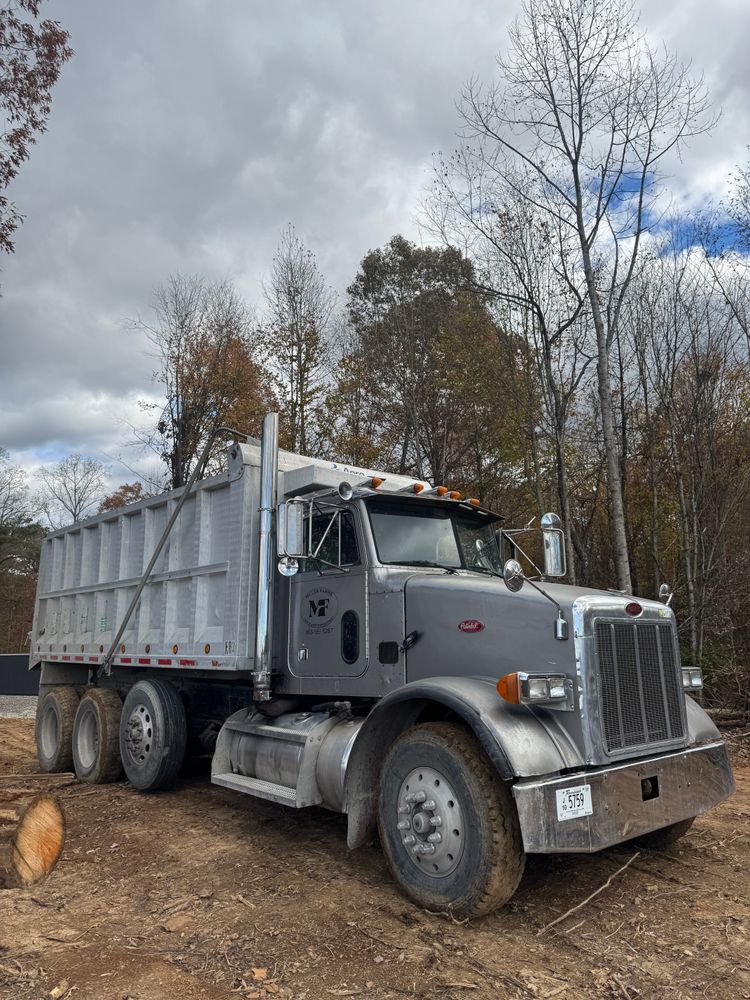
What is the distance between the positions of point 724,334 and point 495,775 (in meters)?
12.2

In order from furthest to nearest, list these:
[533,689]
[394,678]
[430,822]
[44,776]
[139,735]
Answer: [44,776] → [139,735] → [394,678] → [430,822] → [533,689]

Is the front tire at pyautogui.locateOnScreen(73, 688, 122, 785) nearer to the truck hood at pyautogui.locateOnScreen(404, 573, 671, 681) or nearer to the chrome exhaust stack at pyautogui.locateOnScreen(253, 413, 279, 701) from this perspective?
the chrome exhaust stack at pyautogui.locateOnScreen(253, 413, 279, 701)

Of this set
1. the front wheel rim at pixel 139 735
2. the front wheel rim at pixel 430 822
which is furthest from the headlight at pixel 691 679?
the front wheel rim at pixel 139 735

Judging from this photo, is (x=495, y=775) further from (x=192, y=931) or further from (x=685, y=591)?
(x=685, y=591)

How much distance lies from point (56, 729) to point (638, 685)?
7.36 m

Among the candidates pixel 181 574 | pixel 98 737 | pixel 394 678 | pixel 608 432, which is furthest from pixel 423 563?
pixel 608 432

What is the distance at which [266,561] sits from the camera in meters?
6.15

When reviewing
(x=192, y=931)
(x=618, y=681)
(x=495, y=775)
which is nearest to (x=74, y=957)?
(x=192, y=931)

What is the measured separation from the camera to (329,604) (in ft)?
19.1

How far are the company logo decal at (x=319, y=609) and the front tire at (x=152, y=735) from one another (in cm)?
211

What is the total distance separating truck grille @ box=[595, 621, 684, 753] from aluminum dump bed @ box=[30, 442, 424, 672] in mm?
2799

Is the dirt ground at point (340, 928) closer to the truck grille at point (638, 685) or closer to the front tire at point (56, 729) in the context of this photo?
the truck grille at point (638, 685)

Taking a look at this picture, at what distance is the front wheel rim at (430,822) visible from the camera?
4.10m

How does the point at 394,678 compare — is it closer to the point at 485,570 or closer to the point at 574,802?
the point at 485,570
